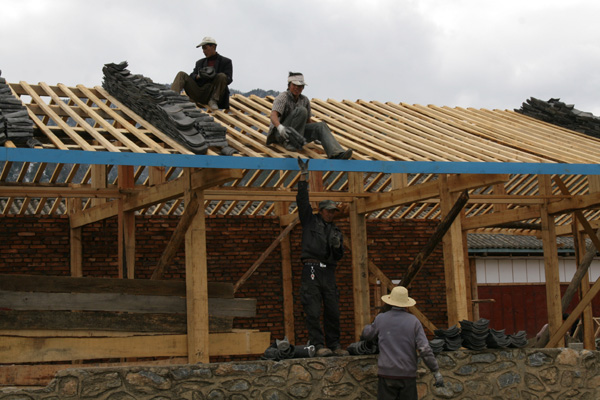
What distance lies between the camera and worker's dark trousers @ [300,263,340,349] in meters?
10.3

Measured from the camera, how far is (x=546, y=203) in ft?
48.0

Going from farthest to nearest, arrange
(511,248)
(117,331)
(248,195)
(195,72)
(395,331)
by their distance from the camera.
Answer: (511,248), (248,195), (195,72), (117,331), (395,331)

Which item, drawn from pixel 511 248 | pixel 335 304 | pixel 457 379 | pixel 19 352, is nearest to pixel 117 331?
pixel 19 352

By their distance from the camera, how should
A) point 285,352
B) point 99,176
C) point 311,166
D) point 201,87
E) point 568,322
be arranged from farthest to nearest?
point 568,322 → point 99,176 → point 201,87 → point 311,166 → point 285,352

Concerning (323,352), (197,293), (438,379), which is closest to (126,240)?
(197,293)

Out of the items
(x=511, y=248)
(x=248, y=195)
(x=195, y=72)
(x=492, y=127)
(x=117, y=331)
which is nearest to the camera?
(x=117, y=331)

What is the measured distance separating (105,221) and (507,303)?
1201 cm

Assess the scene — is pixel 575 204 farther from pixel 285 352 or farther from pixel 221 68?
pixel 285 352

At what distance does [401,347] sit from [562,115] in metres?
9.11

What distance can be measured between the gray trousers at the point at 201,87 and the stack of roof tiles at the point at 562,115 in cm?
707

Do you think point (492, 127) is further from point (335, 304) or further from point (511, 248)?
point (511, 248)

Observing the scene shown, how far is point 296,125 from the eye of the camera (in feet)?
37.1

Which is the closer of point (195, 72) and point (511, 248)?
point (195, 72)

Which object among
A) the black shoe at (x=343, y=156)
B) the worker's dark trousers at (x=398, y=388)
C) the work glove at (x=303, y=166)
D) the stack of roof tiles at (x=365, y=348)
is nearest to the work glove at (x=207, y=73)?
the black shoe at (x=343, y=156)
